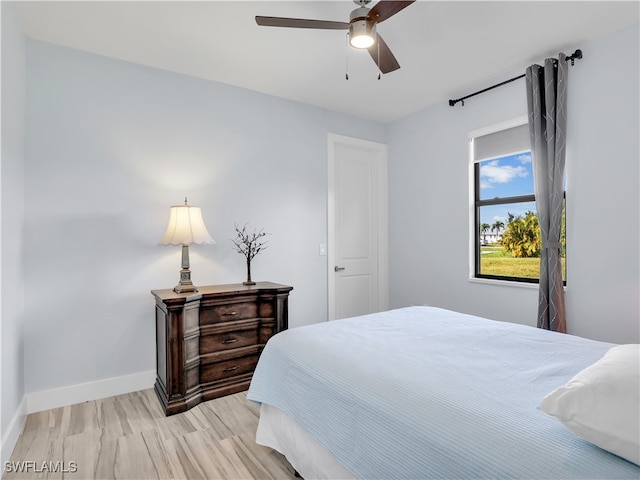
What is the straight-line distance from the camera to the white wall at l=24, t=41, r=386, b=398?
8.37 ft

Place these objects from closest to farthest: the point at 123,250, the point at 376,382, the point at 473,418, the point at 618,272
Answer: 1. the point at 473,418
2. the point at 376,382
3. the point at 618,272
4. the point at 123,250

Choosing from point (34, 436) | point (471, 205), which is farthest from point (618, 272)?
point (34, 436)

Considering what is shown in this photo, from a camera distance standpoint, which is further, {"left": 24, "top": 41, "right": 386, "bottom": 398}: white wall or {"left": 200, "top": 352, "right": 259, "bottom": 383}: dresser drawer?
{"left": 200, "top": 352, "right": 259, "bottom": 383}: dresser drawer

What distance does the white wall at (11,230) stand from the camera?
76.9 inches

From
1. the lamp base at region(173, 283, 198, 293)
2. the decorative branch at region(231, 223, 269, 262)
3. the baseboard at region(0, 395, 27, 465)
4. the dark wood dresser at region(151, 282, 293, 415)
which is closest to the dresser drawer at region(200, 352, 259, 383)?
the dark wood dresser at region(151, 282, 293, 415)

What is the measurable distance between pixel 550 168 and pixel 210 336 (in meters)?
2.85

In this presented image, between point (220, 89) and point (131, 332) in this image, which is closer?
point (131, 332)

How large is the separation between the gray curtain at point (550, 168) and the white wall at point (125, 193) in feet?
7.02

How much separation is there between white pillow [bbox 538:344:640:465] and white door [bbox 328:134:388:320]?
3.00 metres

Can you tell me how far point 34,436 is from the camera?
7.14ft

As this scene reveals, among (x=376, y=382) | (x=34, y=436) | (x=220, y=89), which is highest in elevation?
(x=220, y=89)

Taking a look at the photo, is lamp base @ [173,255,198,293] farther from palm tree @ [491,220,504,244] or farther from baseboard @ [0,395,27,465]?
palm tree @ [491,220,504,244]

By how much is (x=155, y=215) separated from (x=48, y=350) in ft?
3.95

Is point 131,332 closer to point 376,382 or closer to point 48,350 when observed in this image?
point 48,350
